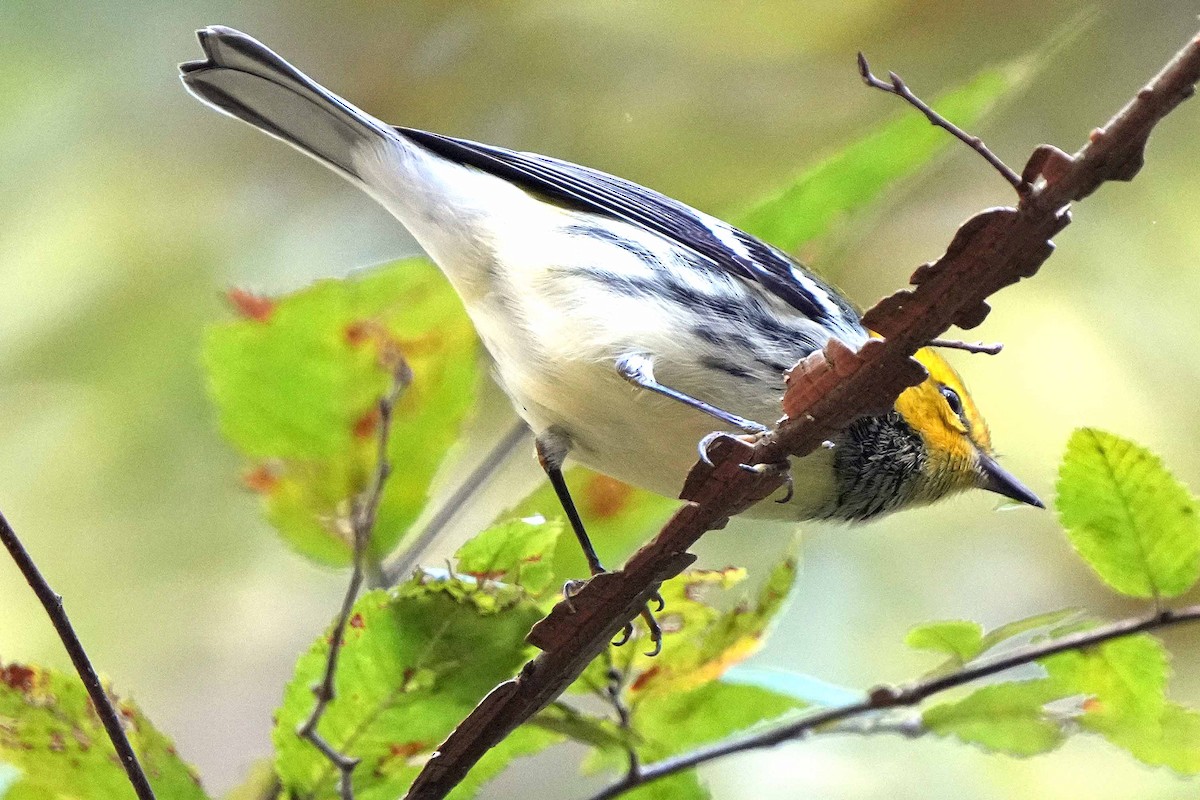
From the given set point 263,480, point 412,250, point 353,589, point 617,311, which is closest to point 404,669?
point 353,589

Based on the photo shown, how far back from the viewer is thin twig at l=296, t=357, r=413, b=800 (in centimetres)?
46

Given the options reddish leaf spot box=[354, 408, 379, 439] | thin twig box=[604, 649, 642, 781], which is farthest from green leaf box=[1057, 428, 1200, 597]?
reddish leaf spot box=[354, 408, 379, 439]

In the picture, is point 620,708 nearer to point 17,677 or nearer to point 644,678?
point 644,678

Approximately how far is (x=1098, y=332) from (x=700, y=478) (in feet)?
3.07

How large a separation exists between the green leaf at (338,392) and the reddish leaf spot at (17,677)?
0.46 feet

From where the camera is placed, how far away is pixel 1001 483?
72cm

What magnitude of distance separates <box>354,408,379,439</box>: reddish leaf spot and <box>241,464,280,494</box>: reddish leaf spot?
0.05 meters

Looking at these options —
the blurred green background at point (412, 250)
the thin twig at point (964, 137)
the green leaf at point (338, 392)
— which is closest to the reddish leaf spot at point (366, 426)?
the green leaf at point (338, 392)

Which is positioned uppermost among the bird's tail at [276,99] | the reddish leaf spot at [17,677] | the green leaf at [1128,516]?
the bird's tail at [276,99]

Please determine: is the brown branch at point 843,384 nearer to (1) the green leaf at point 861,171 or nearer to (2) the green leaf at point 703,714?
(2) the green leaf at point 703,714

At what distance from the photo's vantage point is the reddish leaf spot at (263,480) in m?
0.58

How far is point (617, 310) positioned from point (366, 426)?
170 millimetres

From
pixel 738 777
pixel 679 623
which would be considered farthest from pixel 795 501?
pixel 738 777

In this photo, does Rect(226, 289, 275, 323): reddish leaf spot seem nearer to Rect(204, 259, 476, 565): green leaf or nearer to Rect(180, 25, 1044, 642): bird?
Rect(204, 259, 476, 565): green leaf
